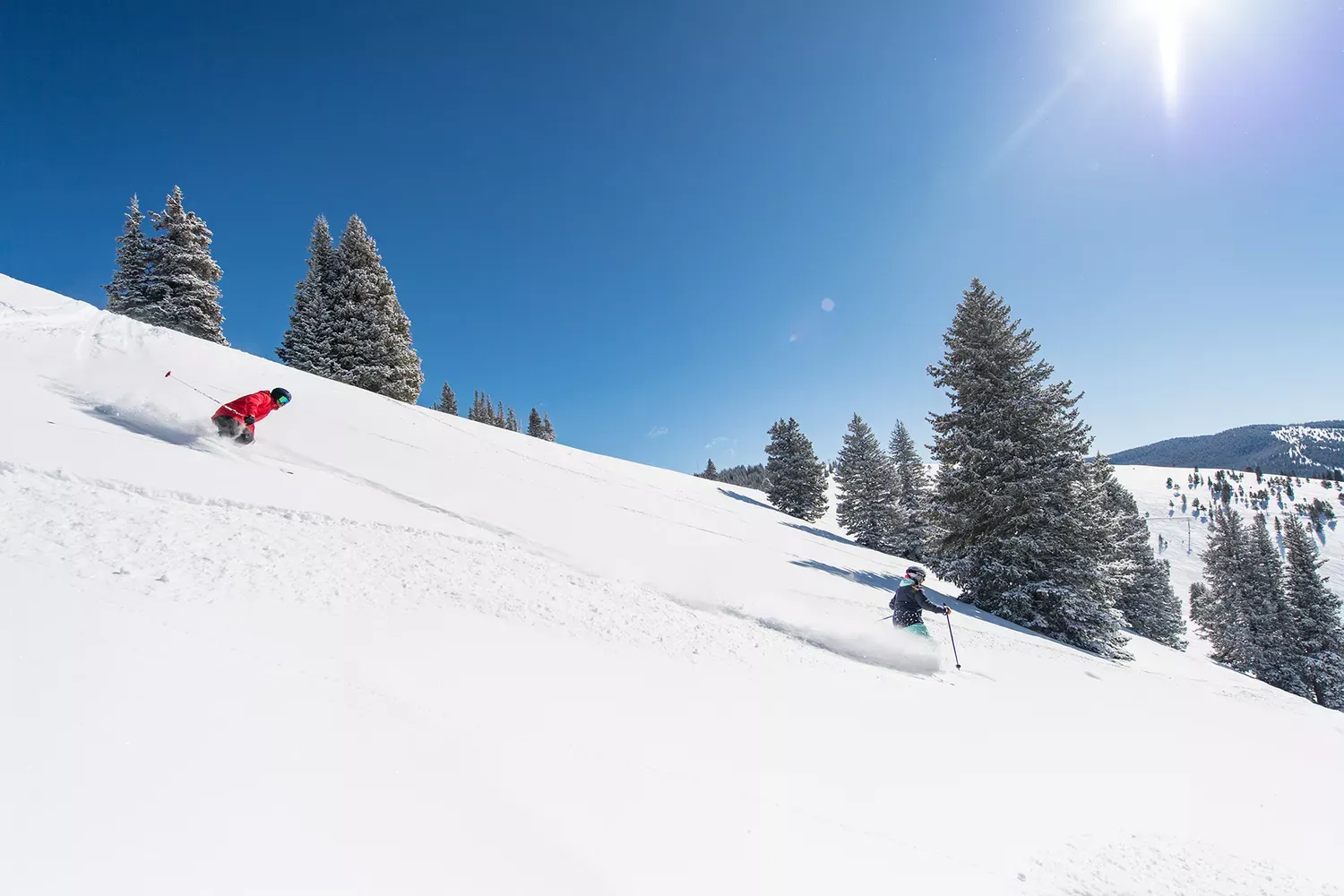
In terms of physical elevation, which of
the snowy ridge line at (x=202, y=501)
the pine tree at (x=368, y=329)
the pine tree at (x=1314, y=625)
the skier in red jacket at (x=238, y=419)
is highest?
the pine tree at (x=368, y=329)

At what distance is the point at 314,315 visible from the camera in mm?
25219

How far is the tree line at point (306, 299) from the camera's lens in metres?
24.6

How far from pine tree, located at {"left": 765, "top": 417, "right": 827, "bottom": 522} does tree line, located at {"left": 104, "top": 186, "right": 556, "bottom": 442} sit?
27.0 m

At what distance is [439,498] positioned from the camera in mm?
9477

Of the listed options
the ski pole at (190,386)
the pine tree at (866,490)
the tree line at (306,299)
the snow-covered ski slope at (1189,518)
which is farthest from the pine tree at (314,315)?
the snow-covered ski slope at (1189,518)

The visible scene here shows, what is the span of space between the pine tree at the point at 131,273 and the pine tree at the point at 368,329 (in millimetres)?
8945

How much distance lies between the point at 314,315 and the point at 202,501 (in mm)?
23428

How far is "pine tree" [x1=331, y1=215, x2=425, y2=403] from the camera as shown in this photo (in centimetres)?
2484

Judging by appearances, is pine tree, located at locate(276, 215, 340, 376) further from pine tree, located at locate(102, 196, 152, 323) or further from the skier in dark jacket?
the skier in dark jacket

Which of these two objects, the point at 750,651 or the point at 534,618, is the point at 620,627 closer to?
the point at 534,618

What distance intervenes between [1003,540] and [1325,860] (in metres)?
11.6

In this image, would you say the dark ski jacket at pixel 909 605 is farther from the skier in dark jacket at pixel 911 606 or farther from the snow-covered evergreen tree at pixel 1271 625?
the snow-covered evergreen tree at pixel 1271 625

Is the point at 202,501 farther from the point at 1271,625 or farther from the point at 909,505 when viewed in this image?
the point at 1271,625

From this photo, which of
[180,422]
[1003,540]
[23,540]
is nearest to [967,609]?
[1003,540]
